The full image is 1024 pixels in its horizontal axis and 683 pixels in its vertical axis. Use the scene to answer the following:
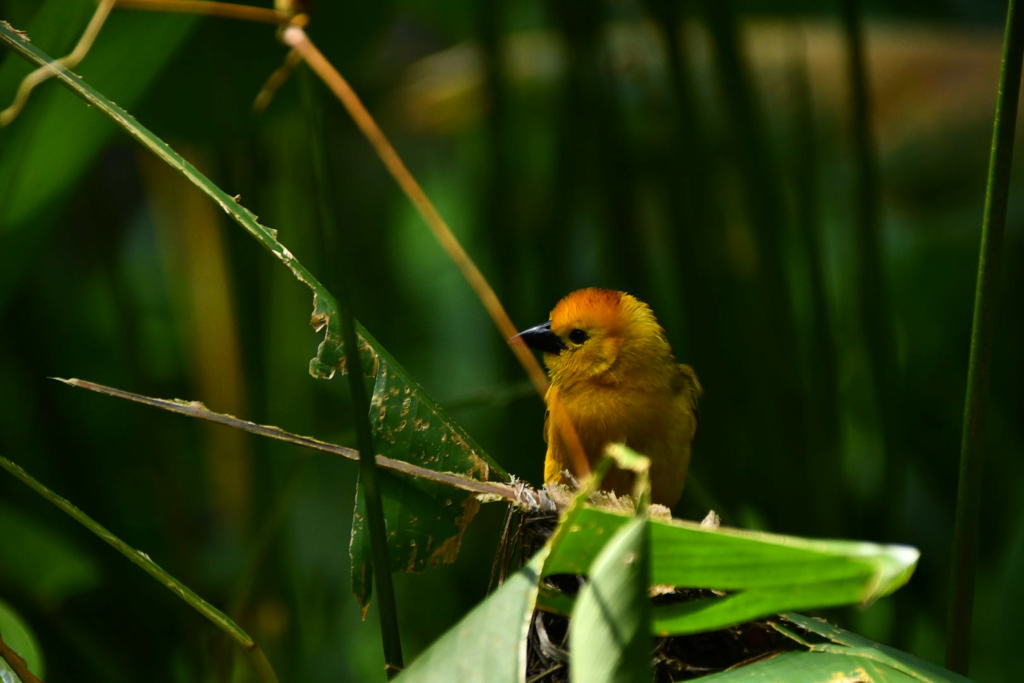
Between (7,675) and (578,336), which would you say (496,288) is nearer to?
(578,336)

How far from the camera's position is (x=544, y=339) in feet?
5.41

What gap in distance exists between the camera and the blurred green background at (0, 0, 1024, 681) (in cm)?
158

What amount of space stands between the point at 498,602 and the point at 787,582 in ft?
0.52

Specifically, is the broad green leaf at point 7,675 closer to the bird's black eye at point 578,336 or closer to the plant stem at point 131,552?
the plant stem at point 131,552

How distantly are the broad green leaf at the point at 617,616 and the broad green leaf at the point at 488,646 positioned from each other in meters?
0.07

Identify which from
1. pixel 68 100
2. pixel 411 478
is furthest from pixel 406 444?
pixel 68 100

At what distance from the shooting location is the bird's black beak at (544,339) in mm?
1636

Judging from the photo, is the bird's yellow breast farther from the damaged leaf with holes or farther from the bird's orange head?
the damaged leaf with holes

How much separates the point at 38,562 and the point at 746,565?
5.23 feet

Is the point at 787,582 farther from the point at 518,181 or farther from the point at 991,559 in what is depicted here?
the point at 991,559

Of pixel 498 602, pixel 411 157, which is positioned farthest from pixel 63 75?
pixel 411 157

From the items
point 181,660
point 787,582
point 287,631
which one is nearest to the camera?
point 787,582

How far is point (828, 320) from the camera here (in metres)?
1.60

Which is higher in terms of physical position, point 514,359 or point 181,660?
point 514,359
